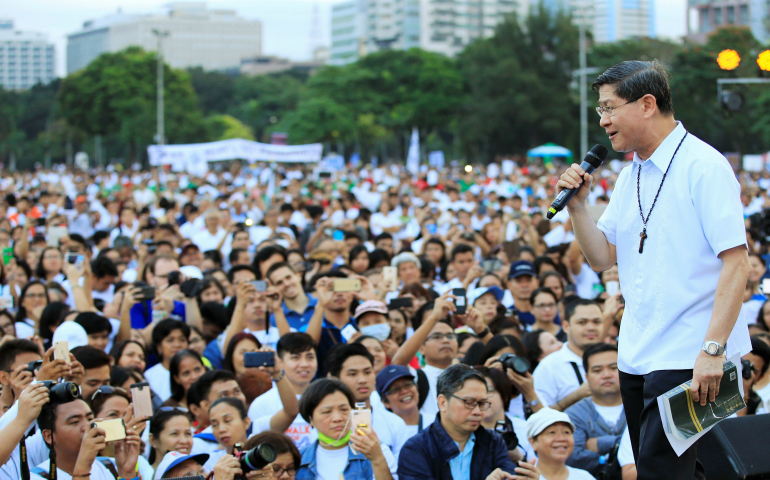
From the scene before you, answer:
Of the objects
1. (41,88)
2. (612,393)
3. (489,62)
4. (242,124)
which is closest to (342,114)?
(489,62)

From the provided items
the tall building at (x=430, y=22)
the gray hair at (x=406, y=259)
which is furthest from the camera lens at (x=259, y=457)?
the tall building at (x=430, y=22)

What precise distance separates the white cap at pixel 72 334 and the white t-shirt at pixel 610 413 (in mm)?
3424

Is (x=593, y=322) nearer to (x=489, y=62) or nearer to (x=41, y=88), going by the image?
(x=489, y=62)

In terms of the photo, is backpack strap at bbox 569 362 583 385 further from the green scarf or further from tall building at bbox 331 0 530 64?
tall building at bbox 331 0 530 64

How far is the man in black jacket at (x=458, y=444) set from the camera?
440 cm

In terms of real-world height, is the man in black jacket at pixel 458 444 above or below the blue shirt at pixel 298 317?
below

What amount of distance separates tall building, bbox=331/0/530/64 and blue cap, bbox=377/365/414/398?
120928 millimetres

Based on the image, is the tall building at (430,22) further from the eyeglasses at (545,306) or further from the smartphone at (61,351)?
the smartphone at (61,351)

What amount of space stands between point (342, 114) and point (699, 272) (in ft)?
183

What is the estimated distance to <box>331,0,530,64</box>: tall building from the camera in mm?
130125

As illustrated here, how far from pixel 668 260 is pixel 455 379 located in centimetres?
189

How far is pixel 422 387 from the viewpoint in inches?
226

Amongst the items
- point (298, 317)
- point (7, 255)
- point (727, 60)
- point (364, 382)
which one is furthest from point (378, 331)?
point (727, 60)

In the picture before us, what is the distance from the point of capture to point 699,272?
2.83 metres
